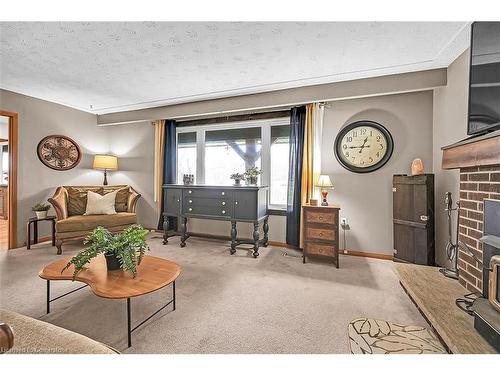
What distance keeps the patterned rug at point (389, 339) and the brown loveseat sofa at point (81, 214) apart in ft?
12.0

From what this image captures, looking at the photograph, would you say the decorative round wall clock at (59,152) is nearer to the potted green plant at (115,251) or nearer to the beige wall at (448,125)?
the potted green plant at (115,251)

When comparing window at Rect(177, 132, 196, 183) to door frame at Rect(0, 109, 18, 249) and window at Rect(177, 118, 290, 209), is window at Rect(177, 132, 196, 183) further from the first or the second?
door frame at Rect(0, 109, 18, 249)

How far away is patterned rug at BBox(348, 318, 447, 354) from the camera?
1360mm

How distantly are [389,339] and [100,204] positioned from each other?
4.23 metres

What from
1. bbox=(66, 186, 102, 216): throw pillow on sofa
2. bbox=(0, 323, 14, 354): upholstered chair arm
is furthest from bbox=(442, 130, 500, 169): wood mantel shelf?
bbox=(66, 186, 102, 216): throw pillow on sofa

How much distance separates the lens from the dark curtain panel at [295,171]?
345cm

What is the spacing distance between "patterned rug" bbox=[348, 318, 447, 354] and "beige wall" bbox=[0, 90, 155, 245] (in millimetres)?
4158

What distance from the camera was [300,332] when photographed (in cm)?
163

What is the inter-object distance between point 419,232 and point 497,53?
1791 mm

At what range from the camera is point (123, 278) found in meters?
1.74

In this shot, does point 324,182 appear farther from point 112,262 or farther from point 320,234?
point 112,262

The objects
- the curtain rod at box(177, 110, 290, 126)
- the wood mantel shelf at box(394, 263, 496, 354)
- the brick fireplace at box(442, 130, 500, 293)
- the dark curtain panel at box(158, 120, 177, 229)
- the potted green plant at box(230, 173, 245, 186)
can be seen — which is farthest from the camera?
the dark curtain panel at box(158, 120, 177, 229)
